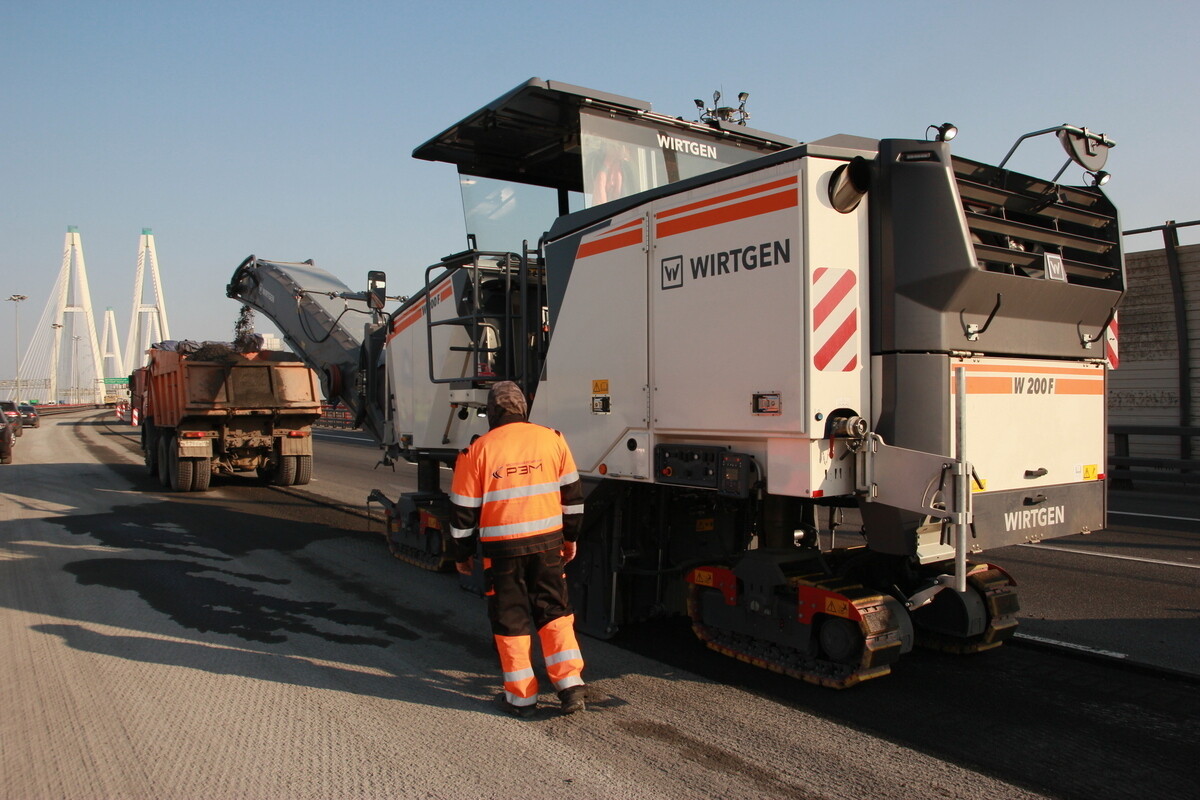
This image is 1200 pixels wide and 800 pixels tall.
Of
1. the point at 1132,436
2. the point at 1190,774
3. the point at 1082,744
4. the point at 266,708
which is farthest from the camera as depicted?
the point at 1132,436

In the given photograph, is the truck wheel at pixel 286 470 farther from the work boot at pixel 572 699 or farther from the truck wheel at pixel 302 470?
the work boot at pixel 572 699

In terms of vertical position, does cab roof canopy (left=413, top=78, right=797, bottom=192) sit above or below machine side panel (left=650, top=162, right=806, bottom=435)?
above

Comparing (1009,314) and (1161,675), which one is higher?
(1009,314)

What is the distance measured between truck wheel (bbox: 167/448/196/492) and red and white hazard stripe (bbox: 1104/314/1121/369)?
12.9 meters

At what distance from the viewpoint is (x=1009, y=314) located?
4.18 meters

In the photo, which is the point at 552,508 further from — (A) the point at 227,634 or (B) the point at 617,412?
(A) the point at 227,634

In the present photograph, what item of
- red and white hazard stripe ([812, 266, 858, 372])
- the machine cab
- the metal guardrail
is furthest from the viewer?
the metal guardrail

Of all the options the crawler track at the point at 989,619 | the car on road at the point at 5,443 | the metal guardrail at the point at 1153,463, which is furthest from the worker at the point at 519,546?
the car on road at the point at 5,443

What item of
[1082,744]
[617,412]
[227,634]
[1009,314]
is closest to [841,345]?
[1009,314]

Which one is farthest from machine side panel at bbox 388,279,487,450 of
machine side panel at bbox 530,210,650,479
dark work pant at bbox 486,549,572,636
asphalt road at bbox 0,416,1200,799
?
dark work pant at bbox 486,549,572,636

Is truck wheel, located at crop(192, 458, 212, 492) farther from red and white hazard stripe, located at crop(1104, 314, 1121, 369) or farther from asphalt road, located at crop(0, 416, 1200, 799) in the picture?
red and white hazard stripe, located at crop(1104, 314, 1121, 369)

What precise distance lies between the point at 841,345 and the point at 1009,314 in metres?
0.94

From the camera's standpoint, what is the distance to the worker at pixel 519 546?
4082 mm

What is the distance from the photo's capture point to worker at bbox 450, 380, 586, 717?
4.08m
